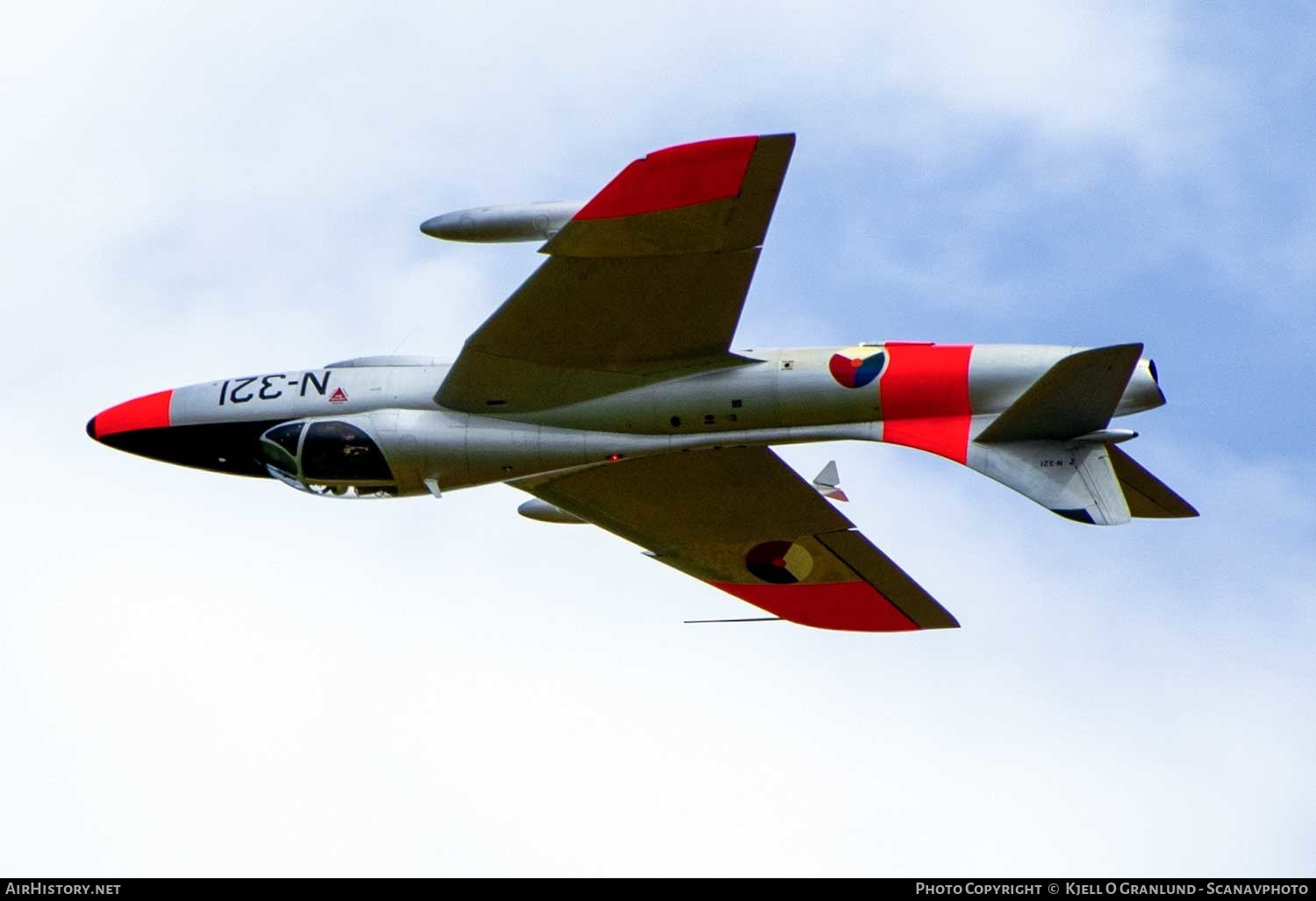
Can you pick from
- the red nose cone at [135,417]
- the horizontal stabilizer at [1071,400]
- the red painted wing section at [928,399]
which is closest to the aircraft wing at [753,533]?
the red painted wing section at [928,399]

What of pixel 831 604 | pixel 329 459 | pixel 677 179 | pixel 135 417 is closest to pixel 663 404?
pixel 677 179

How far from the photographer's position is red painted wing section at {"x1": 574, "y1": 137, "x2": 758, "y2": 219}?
105ft

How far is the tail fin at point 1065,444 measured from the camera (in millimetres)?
32031

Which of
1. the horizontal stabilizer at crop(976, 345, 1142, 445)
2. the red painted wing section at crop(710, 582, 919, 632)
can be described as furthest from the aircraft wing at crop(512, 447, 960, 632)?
the horizontal stabilizer at crop(976, 345, 1142, 445)

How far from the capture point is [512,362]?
35.2 m

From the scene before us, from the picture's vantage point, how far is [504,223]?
34781 mm

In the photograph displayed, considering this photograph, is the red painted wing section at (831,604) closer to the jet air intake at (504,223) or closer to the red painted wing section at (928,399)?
the red painted wing section at (928,399)

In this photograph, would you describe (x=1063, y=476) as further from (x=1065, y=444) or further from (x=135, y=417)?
(x=135, y=417)

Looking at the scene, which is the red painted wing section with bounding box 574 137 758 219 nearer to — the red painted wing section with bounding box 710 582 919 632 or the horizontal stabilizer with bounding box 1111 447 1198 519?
the horizontal stabilizer with bounding box 1111 447 1198 519

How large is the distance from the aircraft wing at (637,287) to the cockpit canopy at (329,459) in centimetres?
152

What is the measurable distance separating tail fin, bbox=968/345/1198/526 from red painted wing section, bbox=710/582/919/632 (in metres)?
7.21
